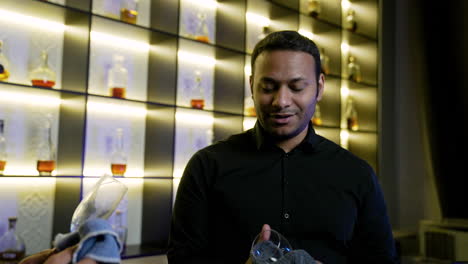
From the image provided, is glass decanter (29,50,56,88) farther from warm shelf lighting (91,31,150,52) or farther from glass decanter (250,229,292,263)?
glass decanter (250,229,292,263)

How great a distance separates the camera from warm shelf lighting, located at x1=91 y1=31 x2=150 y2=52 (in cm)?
275

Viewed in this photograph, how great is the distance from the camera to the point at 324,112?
383 centimetres

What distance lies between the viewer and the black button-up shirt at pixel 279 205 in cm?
135

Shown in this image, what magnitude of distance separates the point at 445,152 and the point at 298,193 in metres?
2.84

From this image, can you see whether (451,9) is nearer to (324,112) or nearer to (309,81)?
(324,112)

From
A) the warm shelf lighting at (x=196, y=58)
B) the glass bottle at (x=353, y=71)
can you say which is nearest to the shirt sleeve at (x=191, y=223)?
the warm shelf lighting at (x=196, y=58)

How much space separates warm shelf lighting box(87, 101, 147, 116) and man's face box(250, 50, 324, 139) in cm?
158

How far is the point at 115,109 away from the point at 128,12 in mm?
593

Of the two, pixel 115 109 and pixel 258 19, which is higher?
pixel 258 19

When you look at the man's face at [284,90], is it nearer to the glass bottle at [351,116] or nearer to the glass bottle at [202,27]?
the glass bottle at [202,27]

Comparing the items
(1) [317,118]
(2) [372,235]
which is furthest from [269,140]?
(1) [317,118]

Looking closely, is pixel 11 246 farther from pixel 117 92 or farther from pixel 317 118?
pixel 317 118

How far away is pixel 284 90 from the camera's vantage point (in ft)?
4.32

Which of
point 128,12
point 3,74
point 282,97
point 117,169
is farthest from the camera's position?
point 128,12
